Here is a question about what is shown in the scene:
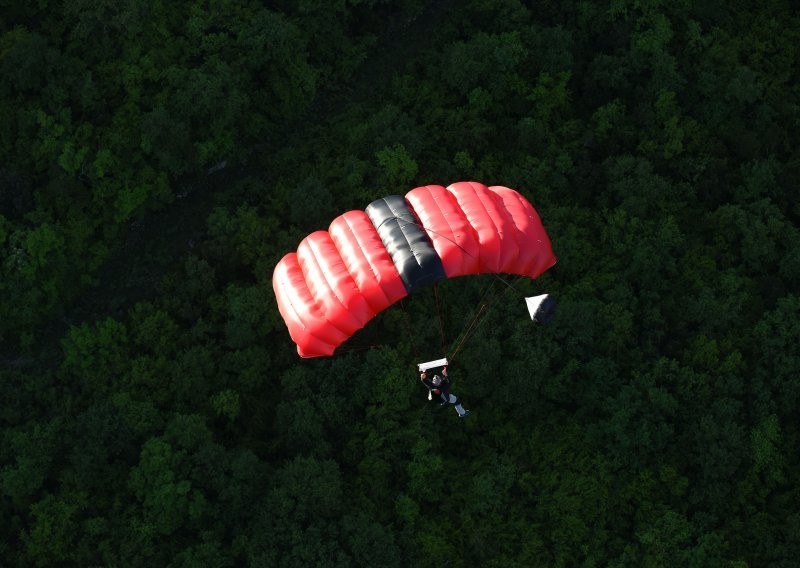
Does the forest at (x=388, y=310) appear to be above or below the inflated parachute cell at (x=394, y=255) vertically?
below

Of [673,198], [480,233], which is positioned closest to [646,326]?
[673,198]

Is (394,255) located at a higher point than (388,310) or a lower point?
higher

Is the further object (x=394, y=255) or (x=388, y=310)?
(x=388, y=310)

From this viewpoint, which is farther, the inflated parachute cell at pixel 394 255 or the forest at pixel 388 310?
the forest at pixel 388 310

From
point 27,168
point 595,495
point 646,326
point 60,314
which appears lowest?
point 595,495

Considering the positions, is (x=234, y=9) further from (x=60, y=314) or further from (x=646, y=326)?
(x=646, y=326)
